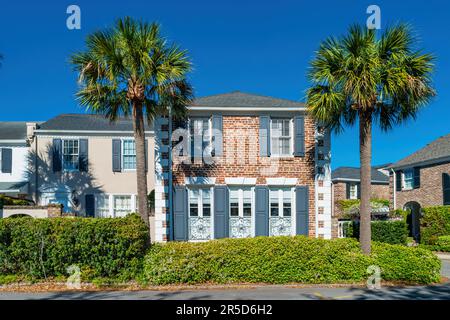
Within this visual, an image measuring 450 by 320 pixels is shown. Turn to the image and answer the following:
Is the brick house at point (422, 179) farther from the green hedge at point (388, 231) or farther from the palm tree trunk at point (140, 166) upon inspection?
the palm tree trunk at point (140, 166)

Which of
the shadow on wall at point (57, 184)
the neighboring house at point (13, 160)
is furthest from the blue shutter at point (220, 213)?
the neighboring house at point (13, 160)

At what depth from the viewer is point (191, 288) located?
1135 cm

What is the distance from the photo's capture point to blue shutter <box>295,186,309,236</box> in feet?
58.7

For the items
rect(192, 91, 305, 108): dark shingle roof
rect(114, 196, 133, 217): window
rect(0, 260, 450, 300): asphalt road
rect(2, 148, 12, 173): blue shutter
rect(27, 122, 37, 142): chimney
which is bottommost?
rect(0, 260, 450, 300): asphalt road

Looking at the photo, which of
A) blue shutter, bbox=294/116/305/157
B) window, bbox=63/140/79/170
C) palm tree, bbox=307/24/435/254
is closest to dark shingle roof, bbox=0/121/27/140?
window, bbox=63/140/79/170

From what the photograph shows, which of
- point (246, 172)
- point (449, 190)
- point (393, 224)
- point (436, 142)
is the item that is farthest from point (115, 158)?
point (436, 142)

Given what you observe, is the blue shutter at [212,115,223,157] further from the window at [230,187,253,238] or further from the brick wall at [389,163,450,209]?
the brick wall at [389,163,450,209]

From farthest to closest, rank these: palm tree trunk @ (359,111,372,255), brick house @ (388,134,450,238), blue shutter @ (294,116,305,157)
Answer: brick house @ (388,134,450,238) < blue shutter @ (294,116,305,157) < palm tree trunk @ (359,111,372,255)

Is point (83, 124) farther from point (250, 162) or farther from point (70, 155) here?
point (250, 162)

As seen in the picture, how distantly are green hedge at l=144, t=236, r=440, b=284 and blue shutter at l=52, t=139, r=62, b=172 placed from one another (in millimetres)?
14827

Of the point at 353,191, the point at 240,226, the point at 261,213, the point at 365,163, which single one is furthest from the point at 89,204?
the point at 353,191

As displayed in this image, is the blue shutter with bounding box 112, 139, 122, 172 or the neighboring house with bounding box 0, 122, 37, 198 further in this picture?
the neighboring house with bounding box 0, 122, 37, 198

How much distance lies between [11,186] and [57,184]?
260cm

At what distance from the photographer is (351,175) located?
128ft
